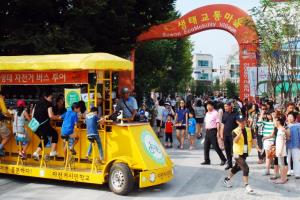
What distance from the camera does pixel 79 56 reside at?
10.6 metres

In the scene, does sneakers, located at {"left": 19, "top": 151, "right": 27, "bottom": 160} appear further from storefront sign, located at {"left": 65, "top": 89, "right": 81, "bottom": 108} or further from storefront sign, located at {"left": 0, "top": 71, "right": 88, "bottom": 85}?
storefront sign, located at {"left": 0, "top": 71, "right": 88, "bottom": 85}

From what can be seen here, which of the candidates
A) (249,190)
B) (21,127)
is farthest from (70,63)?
(249,190)

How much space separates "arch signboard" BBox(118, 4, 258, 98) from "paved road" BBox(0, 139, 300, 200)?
1295 cm

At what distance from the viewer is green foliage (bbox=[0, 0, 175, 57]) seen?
18.8m

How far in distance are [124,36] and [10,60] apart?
11.7 m

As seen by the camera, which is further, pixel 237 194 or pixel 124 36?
pixel 124 36

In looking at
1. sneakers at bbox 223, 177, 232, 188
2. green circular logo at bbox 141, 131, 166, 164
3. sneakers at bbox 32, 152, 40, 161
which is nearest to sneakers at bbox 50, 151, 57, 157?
sneakers at bbox 32, 152, 40, 161

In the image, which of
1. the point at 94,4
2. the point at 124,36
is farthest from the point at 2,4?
the point at 124,36

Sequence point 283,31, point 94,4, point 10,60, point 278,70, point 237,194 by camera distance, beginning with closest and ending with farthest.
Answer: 1. point 237,194
2. point 10,60
3. point 94,4
4. point 283,31
5. point 278,70

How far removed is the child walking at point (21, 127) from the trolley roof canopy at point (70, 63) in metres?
0.98

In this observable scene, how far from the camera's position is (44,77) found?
36.4 feet

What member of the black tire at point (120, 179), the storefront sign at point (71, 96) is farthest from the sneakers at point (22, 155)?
the black tire at point (120, 179)

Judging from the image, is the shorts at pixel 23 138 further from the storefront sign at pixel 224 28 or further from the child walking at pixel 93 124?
the storefront sign at pixel 224 28

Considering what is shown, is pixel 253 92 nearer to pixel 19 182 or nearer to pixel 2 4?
pixel 2 4
